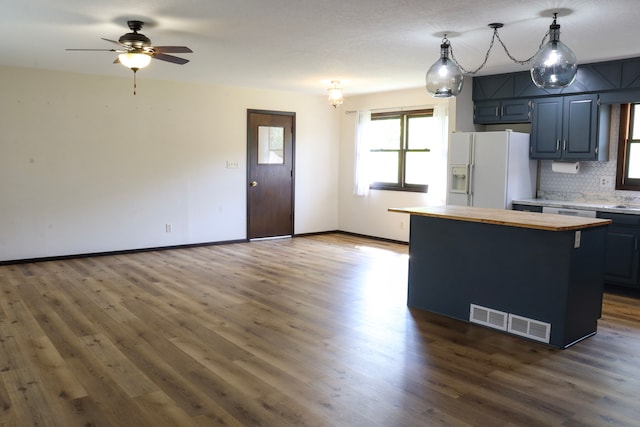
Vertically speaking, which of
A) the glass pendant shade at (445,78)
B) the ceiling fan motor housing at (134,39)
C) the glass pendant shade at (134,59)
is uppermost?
the ceiling fan motor housing at (134,39)

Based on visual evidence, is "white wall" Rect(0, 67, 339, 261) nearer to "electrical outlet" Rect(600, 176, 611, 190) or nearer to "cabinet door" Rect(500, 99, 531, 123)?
"cabinet door" Rect(500, 99, 531, 123)

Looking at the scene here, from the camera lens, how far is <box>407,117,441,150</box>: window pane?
25.5ft

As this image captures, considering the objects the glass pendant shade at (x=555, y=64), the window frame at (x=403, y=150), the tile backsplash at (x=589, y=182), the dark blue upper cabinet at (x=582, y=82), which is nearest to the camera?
the glass pendant shade at (x=555, y=64)

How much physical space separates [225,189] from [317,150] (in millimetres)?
1869

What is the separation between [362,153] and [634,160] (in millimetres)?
4002

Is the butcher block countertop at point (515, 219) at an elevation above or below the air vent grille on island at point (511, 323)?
above

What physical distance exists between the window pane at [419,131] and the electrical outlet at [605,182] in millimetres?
2408

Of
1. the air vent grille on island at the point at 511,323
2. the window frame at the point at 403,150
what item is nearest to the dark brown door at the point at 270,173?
the window frame at the point at 403,150

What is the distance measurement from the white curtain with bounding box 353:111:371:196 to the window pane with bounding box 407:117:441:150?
821mm

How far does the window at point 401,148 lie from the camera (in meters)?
7.83

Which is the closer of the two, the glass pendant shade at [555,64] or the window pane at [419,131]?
the glass pendant shade at [555,64]

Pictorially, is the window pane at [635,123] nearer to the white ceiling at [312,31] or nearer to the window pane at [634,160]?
the window pane at [634,160]

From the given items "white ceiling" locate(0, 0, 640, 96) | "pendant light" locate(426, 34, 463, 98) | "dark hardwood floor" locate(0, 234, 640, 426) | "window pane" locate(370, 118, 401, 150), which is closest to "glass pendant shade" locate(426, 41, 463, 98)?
"pendant light" locate(426, 34, 463, 98)

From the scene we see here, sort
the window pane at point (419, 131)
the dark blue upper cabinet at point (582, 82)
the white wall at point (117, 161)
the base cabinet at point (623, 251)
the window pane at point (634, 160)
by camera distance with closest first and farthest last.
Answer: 1. the base cabinet at point (623, 251)
2. the dark blue upper cabinet at point (582, 82)
3. the window pane at point (634, 160)
4. the white wall at point (117, 161)
5. the window pane at point (419, 131)
